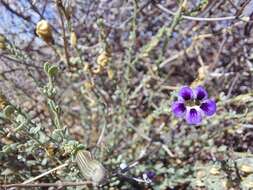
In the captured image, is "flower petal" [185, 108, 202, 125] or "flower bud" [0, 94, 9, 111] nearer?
"flower bud" [0, 94, 9, 111]

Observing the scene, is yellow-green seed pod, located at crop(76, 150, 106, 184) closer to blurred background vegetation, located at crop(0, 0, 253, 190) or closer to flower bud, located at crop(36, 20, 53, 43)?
blurred background vegetation, located at crop(0, 0, 253, 190)

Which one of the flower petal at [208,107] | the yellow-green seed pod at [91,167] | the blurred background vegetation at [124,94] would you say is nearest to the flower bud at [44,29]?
the blurred background vegetation at [124,94]

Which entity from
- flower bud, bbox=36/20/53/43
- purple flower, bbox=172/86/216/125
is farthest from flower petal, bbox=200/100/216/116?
flower bud, bbox=36/20/53/43

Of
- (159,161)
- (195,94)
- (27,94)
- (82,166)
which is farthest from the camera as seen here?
(27,94)

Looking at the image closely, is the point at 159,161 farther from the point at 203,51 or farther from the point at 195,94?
the point at 203,51

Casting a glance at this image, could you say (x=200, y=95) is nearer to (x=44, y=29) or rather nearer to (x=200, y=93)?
(x=200, y=93)

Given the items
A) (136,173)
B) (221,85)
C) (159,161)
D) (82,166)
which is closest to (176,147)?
(159,161)

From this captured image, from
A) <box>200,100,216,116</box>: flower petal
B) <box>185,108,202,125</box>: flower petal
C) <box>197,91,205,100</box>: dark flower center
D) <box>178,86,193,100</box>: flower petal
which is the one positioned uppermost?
<box>178,86,193,100</box>: flower petal

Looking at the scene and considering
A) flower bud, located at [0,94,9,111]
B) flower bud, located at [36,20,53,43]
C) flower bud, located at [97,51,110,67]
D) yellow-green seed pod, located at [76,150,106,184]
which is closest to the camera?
yellow-green seed pod, located at [76,150,106,184]
